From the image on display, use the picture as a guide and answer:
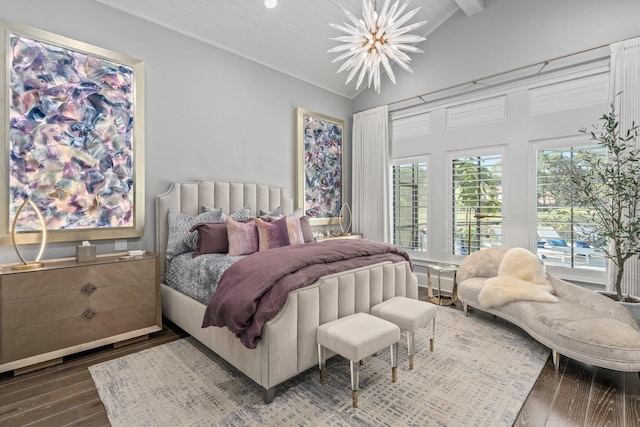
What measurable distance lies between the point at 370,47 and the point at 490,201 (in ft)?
9.30

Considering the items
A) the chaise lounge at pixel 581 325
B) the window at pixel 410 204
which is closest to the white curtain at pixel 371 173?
the window at pixel 410 204

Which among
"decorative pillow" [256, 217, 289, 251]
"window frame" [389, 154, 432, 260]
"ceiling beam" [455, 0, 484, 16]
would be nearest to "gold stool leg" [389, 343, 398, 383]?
"decorative pillow" [256, 217, 289, 251]

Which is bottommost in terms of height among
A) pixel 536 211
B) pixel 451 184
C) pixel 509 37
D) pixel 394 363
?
pixel 394 363

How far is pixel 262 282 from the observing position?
2.09 m

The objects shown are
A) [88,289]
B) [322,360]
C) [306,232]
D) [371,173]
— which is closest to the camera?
[322,360]

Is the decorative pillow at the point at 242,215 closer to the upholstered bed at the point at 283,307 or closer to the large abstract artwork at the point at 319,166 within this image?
the upholstered bed at the point at 283,307

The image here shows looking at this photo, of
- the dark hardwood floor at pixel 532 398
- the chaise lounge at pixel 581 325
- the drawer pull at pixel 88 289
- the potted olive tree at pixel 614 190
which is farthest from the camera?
the potted olive tree at pixel 614 190

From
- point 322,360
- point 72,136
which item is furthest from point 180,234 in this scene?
point 322,360

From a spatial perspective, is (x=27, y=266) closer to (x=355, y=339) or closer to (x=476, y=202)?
(x=355, y=339)

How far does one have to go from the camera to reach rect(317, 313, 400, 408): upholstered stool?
196cm

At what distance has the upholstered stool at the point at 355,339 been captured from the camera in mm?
1955

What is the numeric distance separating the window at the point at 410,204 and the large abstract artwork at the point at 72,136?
3.88 m

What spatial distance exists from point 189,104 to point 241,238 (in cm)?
187

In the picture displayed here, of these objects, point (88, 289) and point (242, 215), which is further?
point (242, 215)
